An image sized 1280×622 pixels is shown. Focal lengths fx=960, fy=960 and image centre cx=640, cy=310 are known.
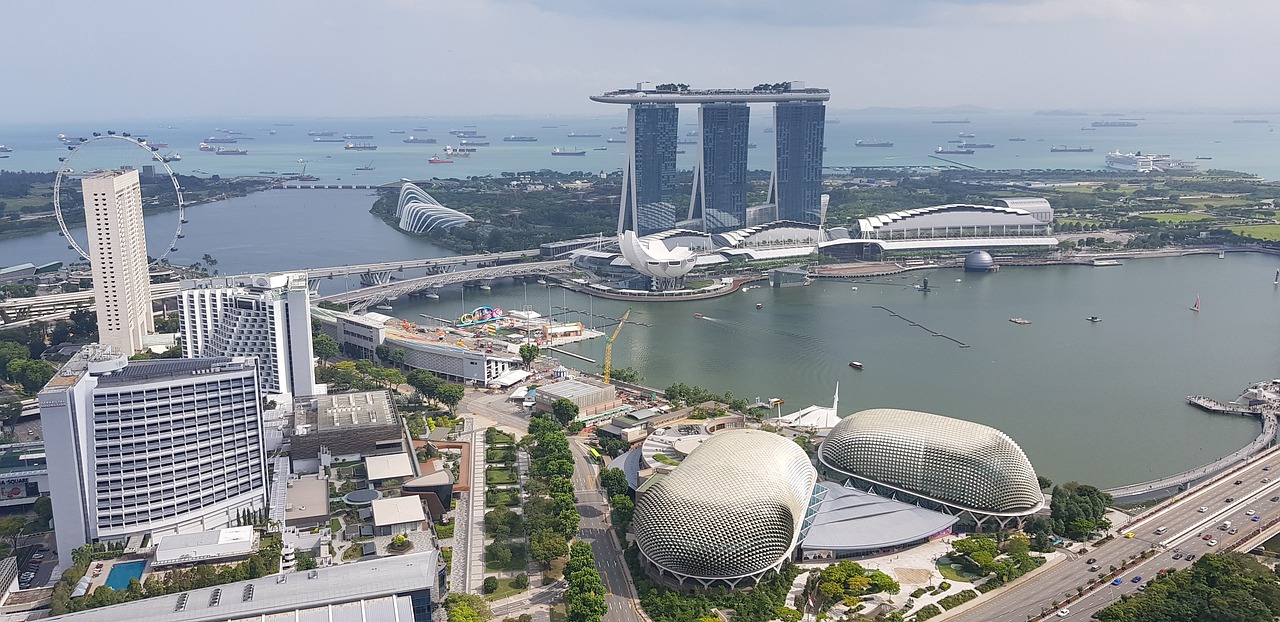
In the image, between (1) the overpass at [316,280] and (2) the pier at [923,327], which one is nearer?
(2) the pier at [923,327]

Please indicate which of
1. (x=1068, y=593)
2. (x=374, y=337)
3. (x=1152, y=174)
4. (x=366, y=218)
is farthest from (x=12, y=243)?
(x=1152, y=174)

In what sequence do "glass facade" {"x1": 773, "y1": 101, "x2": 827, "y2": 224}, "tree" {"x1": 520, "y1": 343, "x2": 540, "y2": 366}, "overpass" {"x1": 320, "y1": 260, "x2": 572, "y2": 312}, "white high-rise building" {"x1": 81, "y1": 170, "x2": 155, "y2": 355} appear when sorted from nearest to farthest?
"white high-rise building" {"x1": 81, "y1": 170, "x2": 155, "y2": 355} < "tree" {"x1": 520, "y1": 343, "x2": 540, "y2": 366} < "overpass" {"x1": 320, "y1": 260, "x2": 572, "y2": 312} < "glass facade" {"x1": 773, "y1": 101, "x2": 827, "y2": 224}

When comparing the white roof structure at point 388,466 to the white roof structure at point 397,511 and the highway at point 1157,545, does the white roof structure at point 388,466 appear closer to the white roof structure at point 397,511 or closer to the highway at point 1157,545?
the white roof structure at point 397,511

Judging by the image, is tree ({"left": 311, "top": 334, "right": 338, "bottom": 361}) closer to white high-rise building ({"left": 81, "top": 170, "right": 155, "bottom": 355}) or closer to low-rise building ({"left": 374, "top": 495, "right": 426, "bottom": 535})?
white high-rise building ({"left": 81, "top": 170, "right": 155, "bottom": 355})

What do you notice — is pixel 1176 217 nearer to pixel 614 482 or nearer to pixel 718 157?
pixel 718 157

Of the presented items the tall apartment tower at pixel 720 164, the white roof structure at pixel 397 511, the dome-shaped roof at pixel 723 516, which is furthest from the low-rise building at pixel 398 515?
the tall apartment tower at pixel 720 164

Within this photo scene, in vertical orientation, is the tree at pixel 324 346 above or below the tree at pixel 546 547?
above

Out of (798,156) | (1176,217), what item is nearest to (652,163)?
(798,156)

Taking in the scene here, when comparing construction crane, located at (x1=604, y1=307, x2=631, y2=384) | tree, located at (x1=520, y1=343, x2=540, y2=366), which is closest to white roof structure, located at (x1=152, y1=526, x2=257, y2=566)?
construction crane, located at (x1=604, y1=307, x2=631, y2=384)
